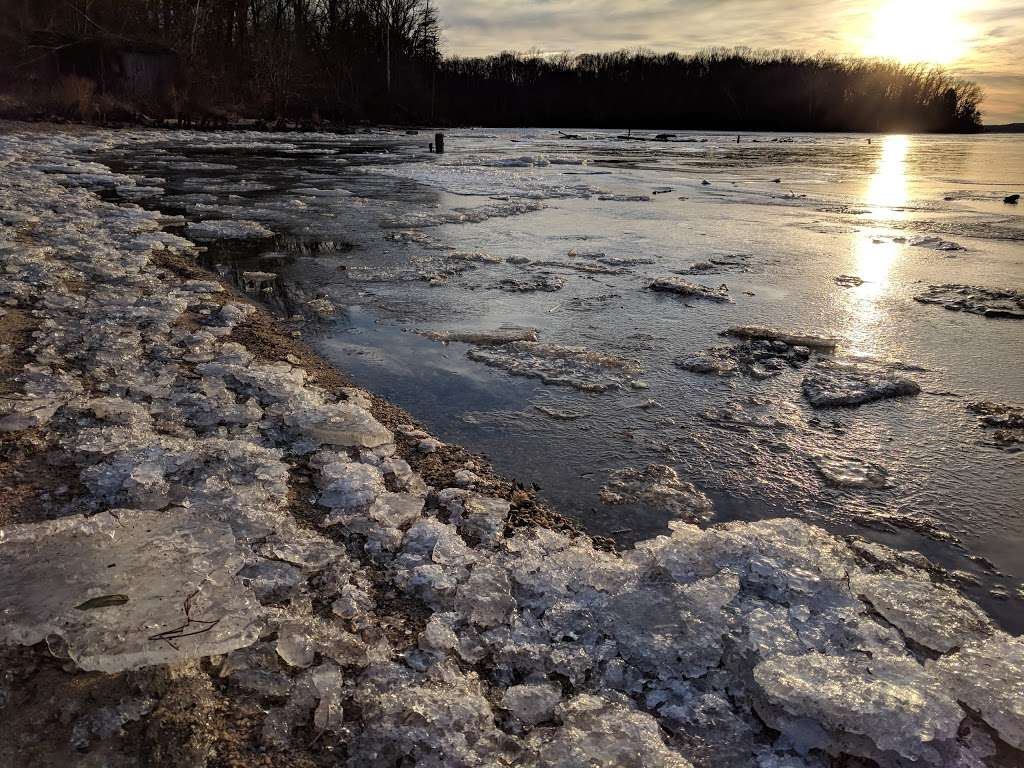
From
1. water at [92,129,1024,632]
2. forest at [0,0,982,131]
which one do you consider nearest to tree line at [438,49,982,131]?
forest at [0,0,982,131]

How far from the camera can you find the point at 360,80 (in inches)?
1686

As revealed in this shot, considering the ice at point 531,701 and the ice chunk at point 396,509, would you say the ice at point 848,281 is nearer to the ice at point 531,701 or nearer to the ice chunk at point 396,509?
the ice chunk at point 396,509

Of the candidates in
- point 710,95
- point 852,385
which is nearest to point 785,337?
point 852,385

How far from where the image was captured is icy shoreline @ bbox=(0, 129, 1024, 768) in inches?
52.7

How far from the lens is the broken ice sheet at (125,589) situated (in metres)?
1.37

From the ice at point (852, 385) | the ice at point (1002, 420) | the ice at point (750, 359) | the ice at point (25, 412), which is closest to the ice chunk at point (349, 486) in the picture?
the ice at point (25, 412)

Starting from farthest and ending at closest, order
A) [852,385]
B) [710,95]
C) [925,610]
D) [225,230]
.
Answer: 1. [710,95]
2. [225,230]
3. [852,385]
4. [925,610]

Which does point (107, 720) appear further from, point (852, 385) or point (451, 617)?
point (852, 385)

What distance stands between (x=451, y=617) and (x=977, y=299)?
5117 millimetres

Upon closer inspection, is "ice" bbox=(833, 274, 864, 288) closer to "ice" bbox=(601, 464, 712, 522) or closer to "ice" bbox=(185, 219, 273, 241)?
"ice" bbox=(601, 464, 712, 522)

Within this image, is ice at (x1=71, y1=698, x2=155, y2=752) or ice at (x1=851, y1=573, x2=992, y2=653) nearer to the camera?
ice at (x1=71, y1=698, x2=155, y2=752)

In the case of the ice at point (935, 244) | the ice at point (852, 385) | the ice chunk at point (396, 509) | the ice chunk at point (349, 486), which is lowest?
the ice chunk at point (396, 509)

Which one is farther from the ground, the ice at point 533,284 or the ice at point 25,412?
the ice at point 533,284

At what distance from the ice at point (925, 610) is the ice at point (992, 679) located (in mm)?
44
